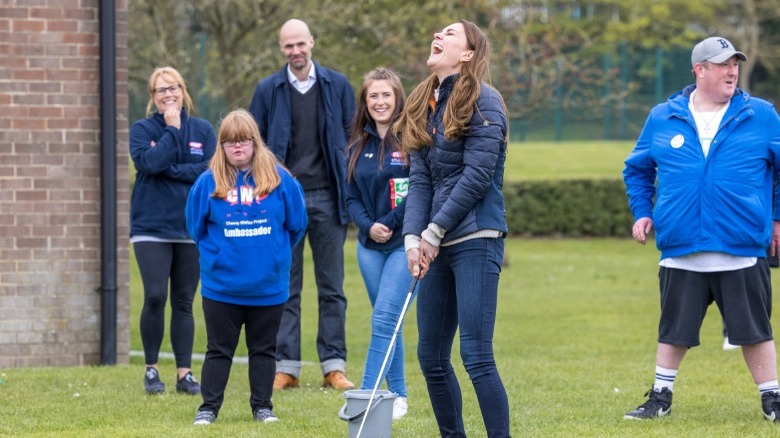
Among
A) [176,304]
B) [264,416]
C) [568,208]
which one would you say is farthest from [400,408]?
[568,208]

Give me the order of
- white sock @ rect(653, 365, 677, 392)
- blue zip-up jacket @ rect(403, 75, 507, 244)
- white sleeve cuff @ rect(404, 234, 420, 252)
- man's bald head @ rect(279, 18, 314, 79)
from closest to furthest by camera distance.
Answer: blue zip-up jacket @ rect(403, 75, 507, 244) < white sleeve cuff @ rect(404, 234, 420, 252) < white sock @ rect(653, 365, 677, 392) < man's bald head @ rect(279, 18, 314, 79)

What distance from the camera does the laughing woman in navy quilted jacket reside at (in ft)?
17.3

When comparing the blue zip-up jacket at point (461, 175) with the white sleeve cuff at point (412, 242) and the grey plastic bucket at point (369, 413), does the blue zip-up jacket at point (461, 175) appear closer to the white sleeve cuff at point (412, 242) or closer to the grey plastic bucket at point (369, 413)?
the white sleeve cuff at point (412, 242)

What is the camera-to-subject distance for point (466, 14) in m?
19.6

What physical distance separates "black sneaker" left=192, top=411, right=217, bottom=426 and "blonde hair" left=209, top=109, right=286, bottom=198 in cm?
118

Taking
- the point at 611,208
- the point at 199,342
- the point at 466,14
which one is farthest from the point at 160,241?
the point at 611,208

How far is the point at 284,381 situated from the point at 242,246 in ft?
6.65

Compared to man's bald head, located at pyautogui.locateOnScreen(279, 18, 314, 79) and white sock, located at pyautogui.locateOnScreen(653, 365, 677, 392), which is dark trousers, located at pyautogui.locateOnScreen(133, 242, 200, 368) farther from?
white sock, located at pyautogui.locateOnScreen(653, 365, 677, 392)

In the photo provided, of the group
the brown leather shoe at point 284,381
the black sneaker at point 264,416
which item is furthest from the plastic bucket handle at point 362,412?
the brown leather shoe at point 284,381

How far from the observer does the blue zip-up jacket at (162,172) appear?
7697mm

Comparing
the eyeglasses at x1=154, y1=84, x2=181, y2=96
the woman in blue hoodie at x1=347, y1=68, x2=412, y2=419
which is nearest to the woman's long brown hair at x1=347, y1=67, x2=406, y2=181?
the woman in blue hoodie at x1=347, y1=68, x2=412, y2=419

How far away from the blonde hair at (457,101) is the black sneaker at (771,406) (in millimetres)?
2442

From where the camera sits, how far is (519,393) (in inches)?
307

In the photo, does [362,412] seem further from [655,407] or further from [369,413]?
[655,407]
